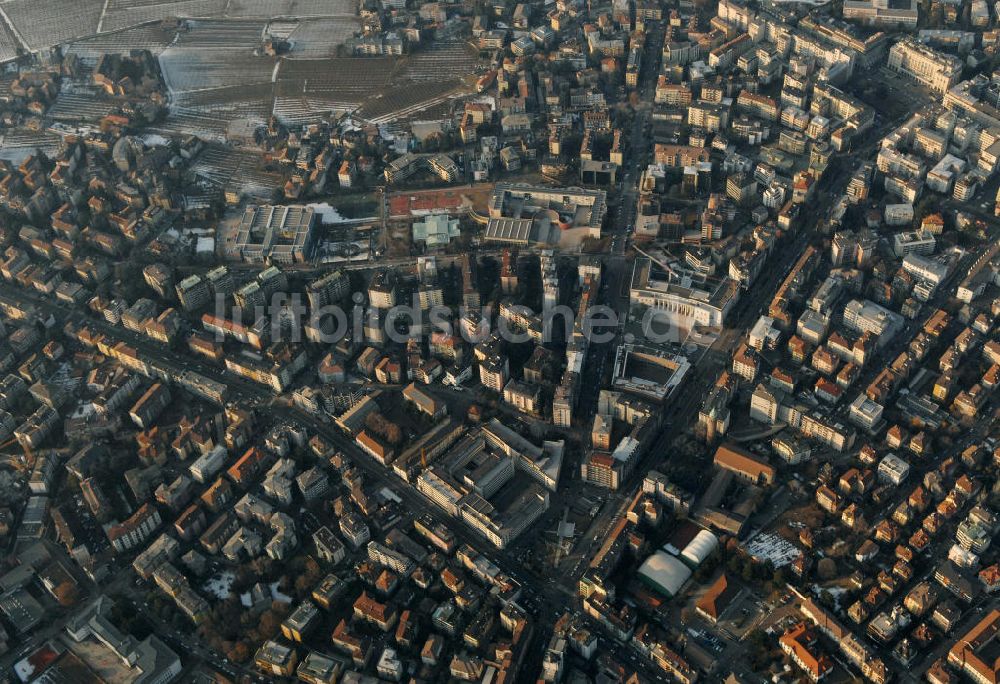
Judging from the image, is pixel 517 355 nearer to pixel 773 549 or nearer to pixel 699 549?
pixel 699 549

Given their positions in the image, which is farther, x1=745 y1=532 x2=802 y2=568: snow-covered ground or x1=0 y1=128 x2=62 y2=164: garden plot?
x1=0 y1=128 x2=62 y2=164: garden plot

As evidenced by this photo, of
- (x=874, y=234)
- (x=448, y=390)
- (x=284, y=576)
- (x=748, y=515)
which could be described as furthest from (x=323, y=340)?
(x=874, y=234)

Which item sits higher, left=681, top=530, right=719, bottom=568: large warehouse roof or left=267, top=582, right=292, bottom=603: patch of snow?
left=681, top=530, right=719, bottom=568: large warehouse roof

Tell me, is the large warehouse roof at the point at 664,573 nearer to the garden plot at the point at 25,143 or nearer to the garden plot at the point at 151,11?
the garden plot at the point at 25,143

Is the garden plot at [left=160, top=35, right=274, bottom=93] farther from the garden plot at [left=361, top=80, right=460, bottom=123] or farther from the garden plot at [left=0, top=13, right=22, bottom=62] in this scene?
the garden plot at [left=0, top=13, right=22, bottom=62]

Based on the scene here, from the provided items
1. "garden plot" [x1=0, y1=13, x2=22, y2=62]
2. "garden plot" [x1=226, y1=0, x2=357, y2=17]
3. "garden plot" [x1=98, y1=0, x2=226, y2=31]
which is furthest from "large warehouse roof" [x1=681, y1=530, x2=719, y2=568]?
"garden plot" [x1=0, y1=13, x2=22, y2=62]

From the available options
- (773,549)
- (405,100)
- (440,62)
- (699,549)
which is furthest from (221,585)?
(440,62)

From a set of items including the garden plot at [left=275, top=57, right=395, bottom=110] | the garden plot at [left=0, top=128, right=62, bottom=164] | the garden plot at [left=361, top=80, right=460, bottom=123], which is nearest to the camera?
the garden plot at [left=0, top=128, right=62, bottom=164]
